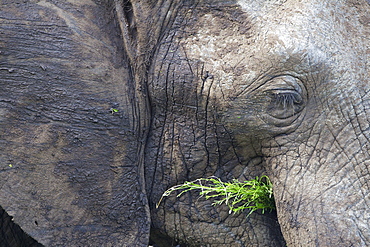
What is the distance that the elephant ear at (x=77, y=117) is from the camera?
287 cm

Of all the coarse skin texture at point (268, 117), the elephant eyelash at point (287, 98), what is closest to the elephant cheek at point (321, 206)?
the coarse skin texture at point (268, 117)

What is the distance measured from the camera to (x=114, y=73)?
3156 millimetres

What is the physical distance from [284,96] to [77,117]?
3.73 feet

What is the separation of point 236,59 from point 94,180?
1049mm

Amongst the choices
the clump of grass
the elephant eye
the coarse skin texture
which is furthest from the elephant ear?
the elephant eye

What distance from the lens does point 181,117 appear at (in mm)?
3172

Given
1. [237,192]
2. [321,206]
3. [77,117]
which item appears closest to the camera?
[321,206]

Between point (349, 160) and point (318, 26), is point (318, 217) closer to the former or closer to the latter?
point (349, 160)

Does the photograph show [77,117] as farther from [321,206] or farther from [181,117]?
[321,206]

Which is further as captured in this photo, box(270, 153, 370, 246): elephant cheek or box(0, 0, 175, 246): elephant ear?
box(0, 0, 175, 246): elephant ear

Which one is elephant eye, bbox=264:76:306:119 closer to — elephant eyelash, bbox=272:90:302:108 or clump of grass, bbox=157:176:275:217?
elephant eyelash, bbox=272:90:302:108

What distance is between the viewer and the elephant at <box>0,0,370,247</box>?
2.80m

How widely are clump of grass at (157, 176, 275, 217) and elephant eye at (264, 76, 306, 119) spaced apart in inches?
17.0

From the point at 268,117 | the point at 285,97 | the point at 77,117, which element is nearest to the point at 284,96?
the point at 285,97
